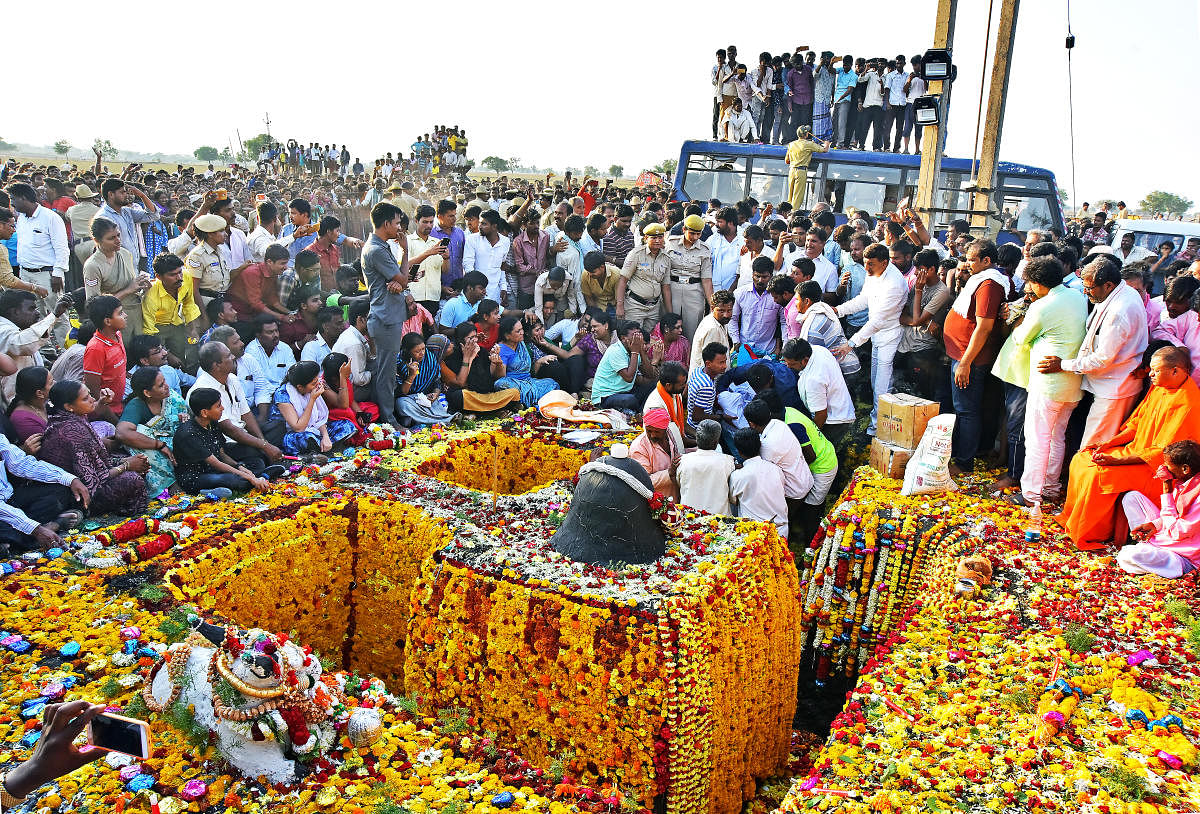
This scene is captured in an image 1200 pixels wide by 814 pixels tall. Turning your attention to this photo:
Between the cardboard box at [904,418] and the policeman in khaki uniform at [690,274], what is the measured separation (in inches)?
128

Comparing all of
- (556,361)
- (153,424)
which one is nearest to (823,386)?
(556,361)

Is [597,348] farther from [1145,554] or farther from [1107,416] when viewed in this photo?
[1145,554]

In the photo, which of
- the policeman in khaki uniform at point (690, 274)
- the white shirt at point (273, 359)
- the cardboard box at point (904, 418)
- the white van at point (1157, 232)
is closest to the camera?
the cardboard box at point (904, 418)

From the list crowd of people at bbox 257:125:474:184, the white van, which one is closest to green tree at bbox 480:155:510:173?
crowd of people at bbox 257:125:474:184

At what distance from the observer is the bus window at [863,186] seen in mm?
16000

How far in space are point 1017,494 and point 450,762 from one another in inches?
231

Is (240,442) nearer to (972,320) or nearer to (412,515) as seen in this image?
(412,515)

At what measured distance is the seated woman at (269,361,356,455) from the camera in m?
8.03

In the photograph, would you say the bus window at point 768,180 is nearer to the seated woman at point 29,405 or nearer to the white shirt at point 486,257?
the white shirt at point 486,257

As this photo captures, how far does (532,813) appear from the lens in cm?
441

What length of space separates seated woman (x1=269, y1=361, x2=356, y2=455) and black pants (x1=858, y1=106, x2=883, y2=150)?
12.9 meters

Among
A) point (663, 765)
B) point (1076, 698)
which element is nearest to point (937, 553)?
point (1076, 698)

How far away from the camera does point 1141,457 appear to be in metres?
6.64

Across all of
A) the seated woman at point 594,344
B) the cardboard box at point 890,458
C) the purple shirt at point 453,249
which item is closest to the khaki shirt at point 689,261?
the seated woman at point 594,344
